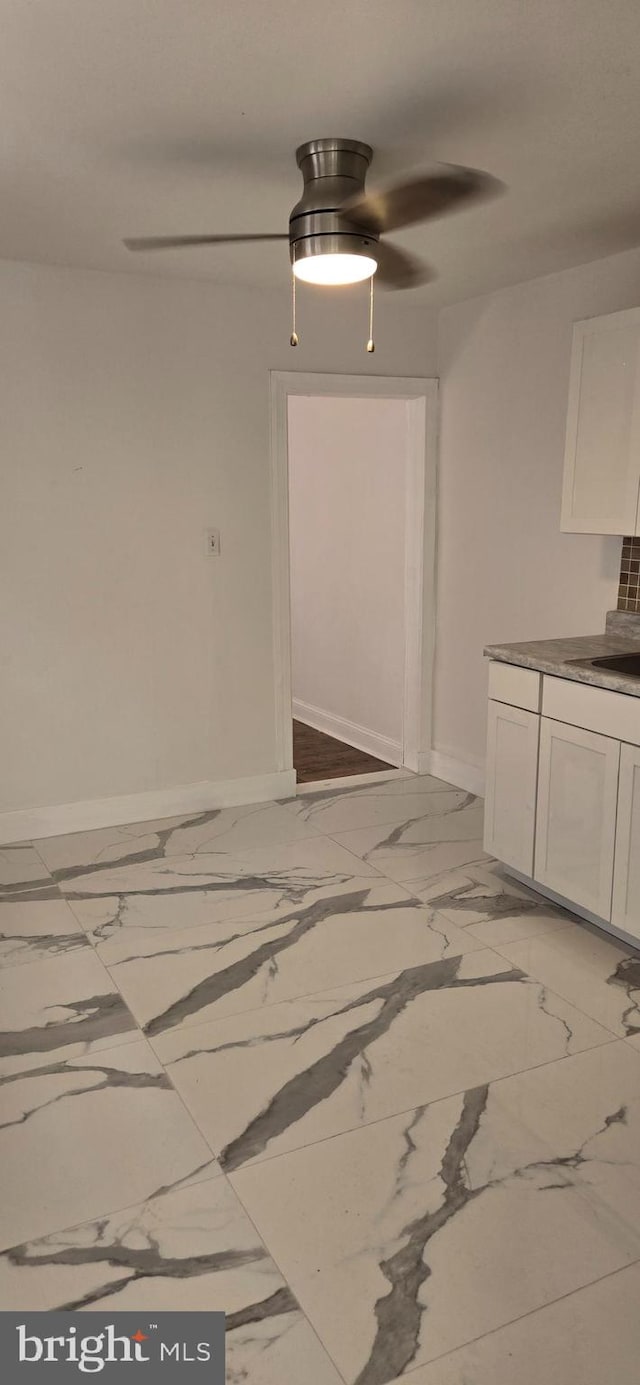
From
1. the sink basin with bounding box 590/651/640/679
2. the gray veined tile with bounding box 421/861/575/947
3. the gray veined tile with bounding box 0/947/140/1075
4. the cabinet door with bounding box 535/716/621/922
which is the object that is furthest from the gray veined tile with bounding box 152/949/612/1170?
the sink basin with bounding box 590/651/640/679

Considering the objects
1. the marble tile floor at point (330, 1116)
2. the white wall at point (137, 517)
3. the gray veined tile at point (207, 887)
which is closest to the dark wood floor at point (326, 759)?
the white wall at point (137, 517)

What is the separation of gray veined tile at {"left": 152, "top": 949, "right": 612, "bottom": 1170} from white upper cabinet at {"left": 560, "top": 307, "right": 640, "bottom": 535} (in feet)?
5.23

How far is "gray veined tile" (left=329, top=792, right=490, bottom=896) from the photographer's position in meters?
3.76

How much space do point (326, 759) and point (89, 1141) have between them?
3.38m

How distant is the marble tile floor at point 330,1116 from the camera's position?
1.75 meters

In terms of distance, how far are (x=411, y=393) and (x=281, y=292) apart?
0.84 m

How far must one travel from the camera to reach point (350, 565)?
5.72 m

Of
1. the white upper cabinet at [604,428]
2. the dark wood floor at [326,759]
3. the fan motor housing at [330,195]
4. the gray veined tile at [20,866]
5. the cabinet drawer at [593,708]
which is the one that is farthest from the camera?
the dark wood floor at [326,759]

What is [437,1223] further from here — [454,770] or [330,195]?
[454,770]

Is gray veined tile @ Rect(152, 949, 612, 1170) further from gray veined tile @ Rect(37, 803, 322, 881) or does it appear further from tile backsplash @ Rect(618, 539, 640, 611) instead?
tile backsplash @ Rect(618, 539, 640, 611)

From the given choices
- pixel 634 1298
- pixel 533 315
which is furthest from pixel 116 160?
pixel 634 1298

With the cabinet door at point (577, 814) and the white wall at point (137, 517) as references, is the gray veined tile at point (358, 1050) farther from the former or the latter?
the white wall at point (137, 517)

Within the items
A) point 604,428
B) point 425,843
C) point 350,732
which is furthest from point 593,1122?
point 350,732

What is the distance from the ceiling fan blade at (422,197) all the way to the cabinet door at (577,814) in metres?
1.67
